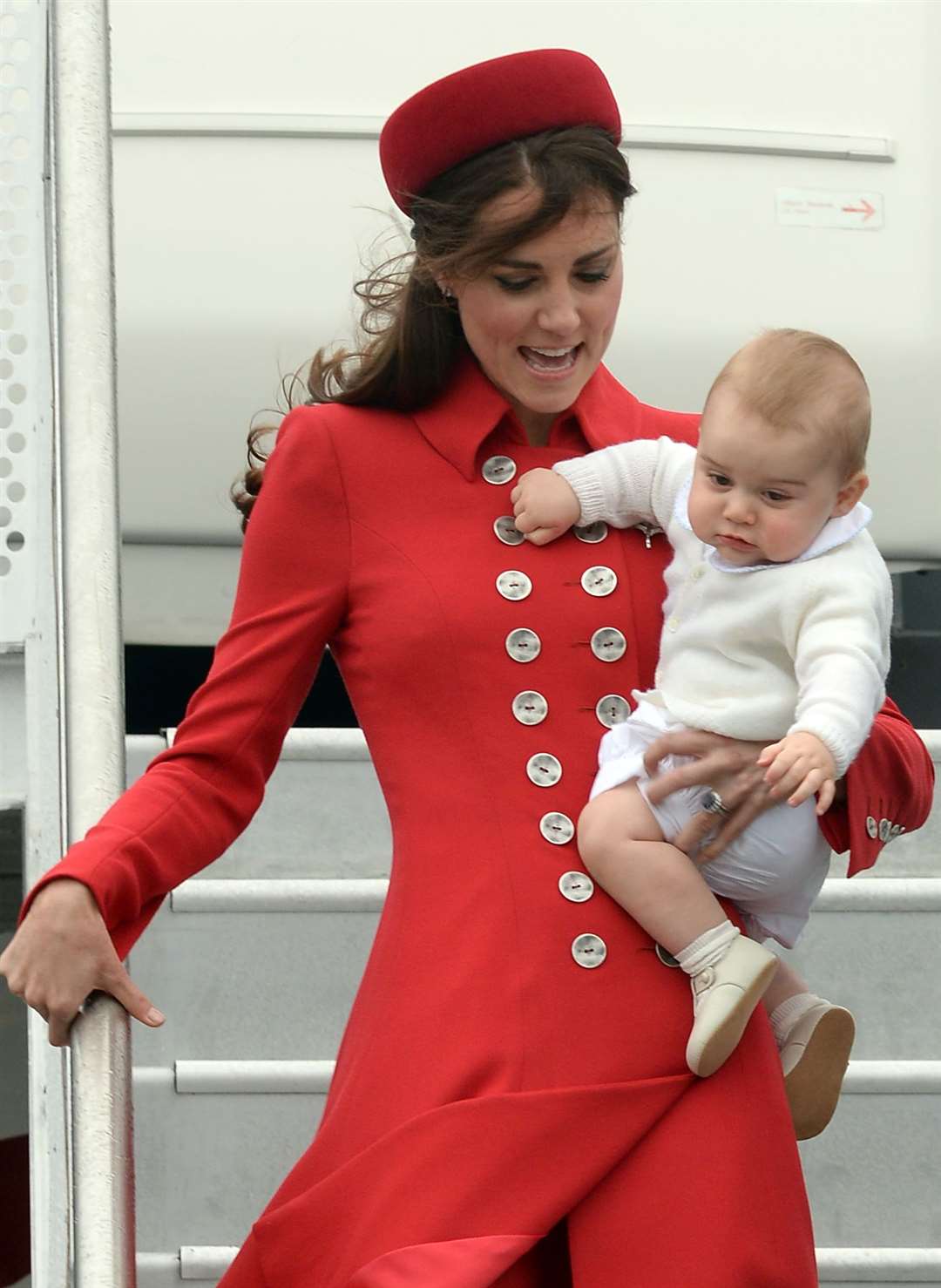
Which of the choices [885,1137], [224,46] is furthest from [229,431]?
[885,1137]

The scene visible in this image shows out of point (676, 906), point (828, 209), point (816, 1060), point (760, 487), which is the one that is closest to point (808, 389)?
point (760, 487)

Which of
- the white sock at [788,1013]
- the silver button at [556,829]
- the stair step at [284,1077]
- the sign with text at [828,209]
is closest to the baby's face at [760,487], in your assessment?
the silver button at [556,829]

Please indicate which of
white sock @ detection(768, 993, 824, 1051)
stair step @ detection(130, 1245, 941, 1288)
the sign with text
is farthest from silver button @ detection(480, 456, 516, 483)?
the sign with text

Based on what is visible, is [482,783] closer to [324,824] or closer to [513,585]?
[513,585]

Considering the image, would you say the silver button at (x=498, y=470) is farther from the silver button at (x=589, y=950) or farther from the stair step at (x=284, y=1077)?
the stair step at (x=284, y=1077)

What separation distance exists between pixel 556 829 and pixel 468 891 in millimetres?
80

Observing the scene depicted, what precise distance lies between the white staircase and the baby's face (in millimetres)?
971

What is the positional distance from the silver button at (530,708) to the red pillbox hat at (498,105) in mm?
430

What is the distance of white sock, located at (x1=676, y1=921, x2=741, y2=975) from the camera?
149 cm

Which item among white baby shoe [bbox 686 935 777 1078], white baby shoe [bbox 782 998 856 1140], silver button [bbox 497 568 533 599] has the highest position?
Result: silver button [bbox 497 568 533 599]

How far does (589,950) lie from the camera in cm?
151

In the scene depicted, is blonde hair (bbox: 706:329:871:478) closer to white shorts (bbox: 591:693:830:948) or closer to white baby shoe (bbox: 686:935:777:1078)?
white shorts (bbox: 591:693:830:948)

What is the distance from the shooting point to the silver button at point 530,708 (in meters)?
1.57

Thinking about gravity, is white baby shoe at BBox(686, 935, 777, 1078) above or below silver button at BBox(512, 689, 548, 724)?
below
